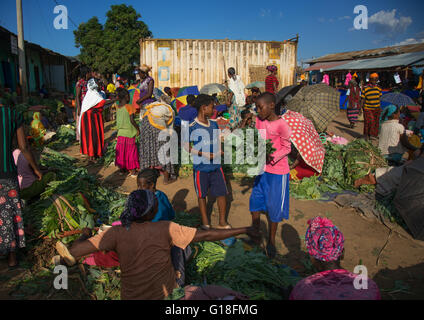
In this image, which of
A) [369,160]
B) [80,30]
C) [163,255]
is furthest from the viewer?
[80,30]

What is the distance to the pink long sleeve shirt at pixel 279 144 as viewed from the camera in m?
3.41

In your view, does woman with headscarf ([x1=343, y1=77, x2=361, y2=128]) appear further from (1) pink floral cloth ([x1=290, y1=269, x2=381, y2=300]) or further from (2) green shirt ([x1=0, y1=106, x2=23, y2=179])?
(2) green shirt ([x1=0, y1=106, x2=23, y2=179])

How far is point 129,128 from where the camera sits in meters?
6.16

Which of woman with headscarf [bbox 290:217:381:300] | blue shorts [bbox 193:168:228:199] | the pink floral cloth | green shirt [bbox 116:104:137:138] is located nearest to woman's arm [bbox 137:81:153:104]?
green shirt [bbox 116:104:137:138]

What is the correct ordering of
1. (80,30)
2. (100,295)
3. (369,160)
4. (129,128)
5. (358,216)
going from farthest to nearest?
1. (80,30)
2. (129,128)
3. (369,160)
4. (358,216)
5. (100,295)

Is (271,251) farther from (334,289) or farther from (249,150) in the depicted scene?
(334,289)

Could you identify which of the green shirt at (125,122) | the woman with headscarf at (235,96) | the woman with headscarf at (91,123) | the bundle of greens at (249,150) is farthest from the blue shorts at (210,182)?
the woman with headscarf at (235,96)

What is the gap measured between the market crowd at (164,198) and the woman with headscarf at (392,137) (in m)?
0.02

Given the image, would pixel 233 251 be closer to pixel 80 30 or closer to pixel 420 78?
A: pixel 420 78

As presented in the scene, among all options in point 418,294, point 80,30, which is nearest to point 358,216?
point 418,294

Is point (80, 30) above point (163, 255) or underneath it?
above

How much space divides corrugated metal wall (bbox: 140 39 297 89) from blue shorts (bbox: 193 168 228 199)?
11474 mm

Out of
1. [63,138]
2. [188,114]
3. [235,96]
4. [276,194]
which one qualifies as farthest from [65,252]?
[63,138]

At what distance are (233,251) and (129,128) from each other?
4.03 m
